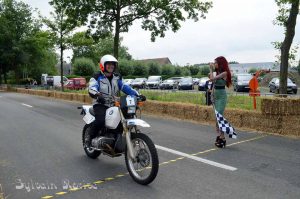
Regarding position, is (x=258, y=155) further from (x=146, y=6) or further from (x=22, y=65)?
(x=22, y=65)

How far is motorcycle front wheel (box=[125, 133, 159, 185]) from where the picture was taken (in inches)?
205

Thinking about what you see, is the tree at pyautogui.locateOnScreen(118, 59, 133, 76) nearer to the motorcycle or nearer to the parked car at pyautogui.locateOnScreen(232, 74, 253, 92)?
the parked car at pyautogui.locateOnScreen(232, 74, 253, 92)

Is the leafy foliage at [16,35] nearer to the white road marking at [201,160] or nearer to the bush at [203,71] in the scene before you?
the bush at [203,71]

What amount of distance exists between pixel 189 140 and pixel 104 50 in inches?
3905

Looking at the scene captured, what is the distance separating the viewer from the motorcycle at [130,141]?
530 centimetres

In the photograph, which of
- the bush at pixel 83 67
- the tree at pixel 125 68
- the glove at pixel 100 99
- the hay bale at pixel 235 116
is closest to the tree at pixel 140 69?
the tree at pixel 125 68

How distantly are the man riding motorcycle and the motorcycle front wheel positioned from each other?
94 cm

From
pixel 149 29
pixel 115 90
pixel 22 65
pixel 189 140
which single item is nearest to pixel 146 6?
pixel 149 29

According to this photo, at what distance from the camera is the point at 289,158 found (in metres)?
6.74

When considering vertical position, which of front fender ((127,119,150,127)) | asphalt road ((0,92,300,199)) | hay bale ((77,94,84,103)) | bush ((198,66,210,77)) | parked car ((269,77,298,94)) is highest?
bush ((198,66,210,77))

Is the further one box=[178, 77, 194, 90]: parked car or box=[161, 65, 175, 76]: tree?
box=[161, 65, 175, 76]: tree

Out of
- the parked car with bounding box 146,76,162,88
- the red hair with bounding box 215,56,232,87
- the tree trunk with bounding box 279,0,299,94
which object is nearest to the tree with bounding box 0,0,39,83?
the parked car with bounding box 146,76,162,88

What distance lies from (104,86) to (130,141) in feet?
4.30

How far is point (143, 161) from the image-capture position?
17.7 feet
